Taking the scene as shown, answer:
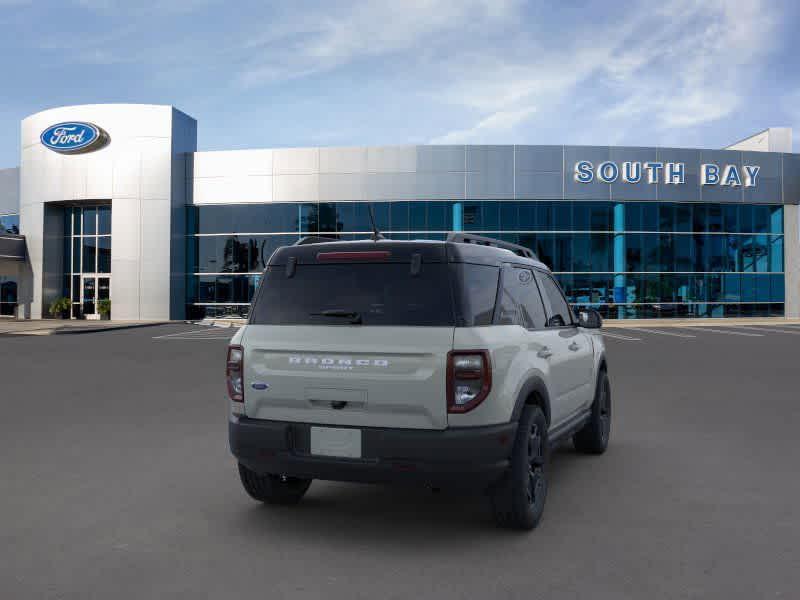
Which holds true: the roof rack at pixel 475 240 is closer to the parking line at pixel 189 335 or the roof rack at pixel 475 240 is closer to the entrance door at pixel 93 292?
the parking line at pixel 189 335

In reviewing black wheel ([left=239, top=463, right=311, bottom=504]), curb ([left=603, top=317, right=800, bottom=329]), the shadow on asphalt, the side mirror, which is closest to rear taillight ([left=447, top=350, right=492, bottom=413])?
the shadow on asphalt

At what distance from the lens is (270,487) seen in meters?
5.00

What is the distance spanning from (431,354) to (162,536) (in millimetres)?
2025

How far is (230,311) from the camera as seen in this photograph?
3647cm

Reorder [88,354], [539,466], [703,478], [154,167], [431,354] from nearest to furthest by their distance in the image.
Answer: [431,354] < [539,466] < [703,478] < [88,354] < [154,167]

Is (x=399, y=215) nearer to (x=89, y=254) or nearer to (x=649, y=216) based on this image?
(x=649, y=216)

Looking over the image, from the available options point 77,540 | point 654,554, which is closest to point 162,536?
point 77,540

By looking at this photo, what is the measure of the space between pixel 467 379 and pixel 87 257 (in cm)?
3760

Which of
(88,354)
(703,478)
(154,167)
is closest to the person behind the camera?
(703,478)

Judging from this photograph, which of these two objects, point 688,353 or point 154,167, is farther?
point 154,167

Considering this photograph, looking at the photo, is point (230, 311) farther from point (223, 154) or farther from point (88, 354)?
point (88, 354)

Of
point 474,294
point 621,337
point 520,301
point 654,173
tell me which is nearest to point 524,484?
point 474,294

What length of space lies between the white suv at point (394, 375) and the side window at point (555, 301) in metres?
0.85

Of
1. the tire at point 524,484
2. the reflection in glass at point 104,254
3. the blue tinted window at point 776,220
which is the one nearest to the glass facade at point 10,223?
the reflection in glass at point 104,254
